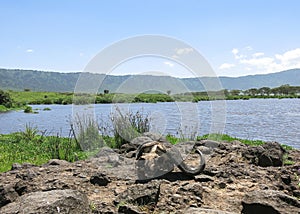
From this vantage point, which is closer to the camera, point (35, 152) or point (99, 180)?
point (99, 180)

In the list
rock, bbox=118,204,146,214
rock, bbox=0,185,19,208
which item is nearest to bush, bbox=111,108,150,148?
rock, bbox=0,185,19,208

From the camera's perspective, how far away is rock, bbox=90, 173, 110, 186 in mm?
4723

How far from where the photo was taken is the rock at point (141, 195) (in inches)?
157

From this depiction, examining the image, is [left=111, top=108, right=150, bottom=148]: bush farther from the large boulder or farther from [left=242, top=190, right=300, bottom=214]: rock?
[left=242, top=190, right=300, bottom=214]: rock

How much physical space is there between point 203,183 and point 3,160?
17.2ft

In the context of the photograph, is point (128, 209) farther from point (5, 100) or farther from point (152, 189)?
point (5, 100)

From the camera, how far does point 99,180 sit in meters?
4.73

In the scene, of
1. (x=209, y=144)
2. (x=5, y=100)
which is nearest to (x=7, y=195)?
(x=209, y=144)

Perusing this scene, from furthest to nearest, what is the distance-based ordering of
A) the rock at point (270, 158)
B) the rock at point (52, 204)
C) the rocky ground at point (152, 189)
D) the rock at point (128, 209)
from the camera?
the rock at point (270, 158)
the rock at point (128, 209)
the rocky ground at point (152, 189)
the rock at point (52, 204)

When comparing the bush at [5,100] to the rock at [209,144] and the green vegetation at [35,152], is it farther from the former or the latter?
the rock at [209,144]

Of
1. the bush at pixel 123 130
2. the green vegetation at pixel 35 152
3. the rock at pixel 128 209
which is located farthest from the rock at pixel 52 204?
the bush at pixel 123 130

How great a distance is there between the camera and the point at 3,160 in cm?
782

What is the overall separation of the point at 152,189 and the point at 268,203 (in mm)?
1338

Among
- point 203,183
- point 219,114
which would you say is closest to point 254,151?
point 203,183
